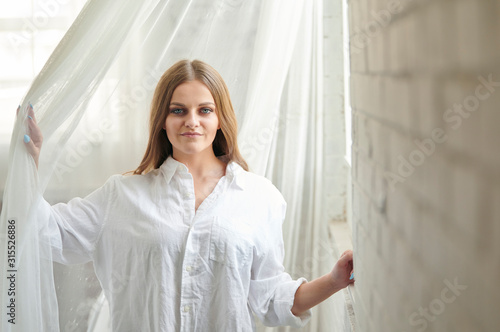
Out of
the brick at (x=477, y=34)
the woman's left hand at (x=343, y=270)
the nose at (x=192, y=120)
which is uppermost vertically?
the nose at (x=192, y=120)

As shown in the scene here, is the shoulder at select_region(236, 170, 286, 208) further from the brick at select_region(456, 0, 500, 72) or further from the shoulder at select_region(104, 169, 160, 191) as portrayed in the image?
the brick at select_region(456, 0, 500, 72)

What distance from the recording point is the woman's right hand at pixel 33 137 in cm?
145

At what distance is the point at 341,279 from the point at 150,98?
0.79 metres

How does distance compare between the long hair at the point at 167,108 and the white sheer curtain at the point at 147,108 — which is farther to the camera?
the long hair at the point at 167,108

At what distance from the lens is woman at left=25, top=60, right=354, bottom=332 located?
165cm

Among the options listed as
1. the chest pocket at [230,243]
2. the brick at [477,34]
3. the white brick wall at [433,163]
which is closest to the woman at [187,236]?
the chest pocket at [230,243]

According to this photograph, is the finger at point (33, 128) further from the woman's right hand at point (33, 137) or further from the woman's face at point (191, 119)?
the woman's face at point (191, 119)

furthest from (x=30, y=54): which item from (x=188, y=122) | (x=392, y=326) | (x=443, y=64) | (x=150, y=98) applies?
(x=443, y=64)

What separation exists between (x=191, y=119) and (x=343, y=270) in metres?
0.59

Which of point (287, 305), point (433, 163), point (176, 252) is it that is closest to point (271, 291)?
point (287, 305)

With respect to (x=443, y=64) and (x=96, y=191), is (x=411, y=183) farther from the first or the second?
(x=96, y=191)

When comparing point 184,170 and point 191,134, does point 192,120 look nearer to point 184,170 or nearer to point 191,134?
point 191,134

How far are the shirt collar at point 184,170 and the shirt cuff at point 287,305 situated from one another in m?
0.32

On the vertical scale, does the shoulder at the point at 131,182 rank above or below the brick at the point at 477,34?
below
